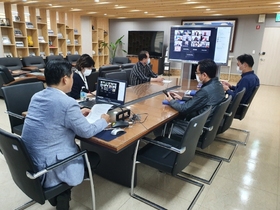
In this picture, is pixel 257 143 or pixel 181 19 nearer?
pixel 257 143

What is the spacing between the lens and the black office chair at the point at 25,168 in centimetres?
121

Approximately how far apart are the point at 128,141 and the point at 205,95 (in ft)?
3.29

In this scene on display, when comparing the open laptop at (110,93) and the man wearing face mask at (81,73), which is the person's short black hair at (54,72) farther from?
the man wearing face mask at (81,73)

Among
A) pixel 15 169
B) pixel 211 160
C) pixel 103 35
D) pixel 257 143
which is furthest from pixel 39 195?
pixel 103 35

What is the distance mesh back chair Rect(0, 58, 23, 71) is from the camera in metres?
5.80

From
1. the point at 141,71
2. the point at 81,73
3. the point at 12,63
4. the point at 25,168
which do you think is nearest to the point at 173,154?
the point at 25,168

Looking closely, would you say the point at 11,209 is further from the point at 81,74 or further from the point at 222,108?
the point at 222,108

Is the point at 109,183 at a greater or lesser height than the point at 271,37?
lesser

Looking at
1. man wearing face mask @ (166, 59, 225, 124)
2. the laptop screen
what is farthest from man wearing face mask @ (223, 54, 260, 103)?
the laptop screen

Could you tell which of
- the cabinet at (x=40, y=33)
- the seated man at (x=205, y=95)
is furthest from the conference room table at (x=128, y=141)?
the cabinet at (x=40, y=33)

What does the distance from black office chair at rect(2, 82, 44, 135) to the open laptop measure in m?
0.68

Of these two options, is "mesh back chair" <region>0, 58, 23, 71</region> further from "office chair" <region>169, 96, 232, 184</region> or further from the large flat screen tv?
"office chair" <region>169, 96, 232, 184</region>

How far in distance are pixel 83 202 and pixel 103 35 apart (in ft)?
31.6

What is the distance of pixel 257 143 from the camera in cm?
321
